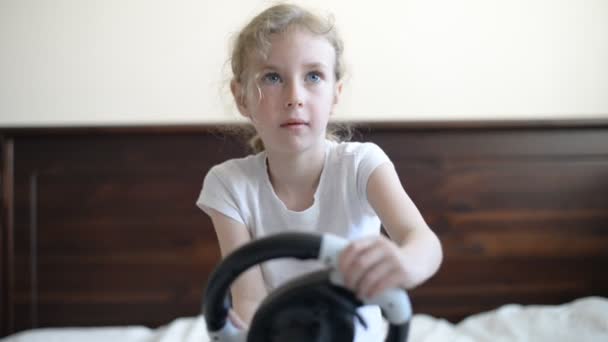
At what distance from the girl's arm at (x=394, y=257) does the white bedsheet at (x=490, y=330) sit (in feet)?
2.34

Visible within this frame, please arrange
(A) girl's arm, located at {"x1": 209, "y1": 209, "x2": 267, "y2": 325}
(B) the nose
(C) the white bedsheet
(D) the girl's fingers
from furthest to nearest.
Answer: (C) the white bedsheet, (A) girl's arm, located at {"x1": 209, "y1": 209, "x2": 267, "y2": 325}, (B) the nose, (D) the girl's fingers

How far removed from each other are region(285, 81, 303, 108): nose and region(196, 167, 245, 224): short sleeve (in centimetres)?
22

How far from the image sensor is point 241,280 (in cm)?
87

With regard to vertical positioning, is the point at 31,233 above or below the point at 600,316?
below

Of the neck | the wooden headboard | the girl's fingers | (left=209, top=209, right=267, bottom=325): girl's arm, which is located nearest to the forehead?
the neck

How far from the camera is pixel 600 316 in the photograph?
1279 millimetres

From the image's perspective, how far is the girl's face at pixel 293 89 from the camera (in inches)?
30.2

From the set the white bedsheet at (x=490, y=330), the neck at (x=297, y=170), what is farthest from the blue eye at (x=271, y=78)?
the white bedsheet at (x=490, y=330)

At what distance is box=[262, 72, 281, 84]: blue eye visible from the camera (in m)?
0.78

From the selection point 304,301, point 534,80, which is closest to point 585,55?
point 534,80

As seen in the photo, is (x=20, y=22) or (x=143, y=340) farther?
(x=20, y=22)

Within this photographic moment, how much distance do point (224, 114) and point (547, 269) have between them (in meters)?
1.14

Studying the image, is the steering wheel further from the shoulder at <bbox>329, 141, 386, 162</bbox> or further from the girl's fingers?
the shoulder at <bbox>329, 141, 386, 162</bbox>

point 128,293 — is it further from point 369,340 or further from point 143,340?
point 369,340
